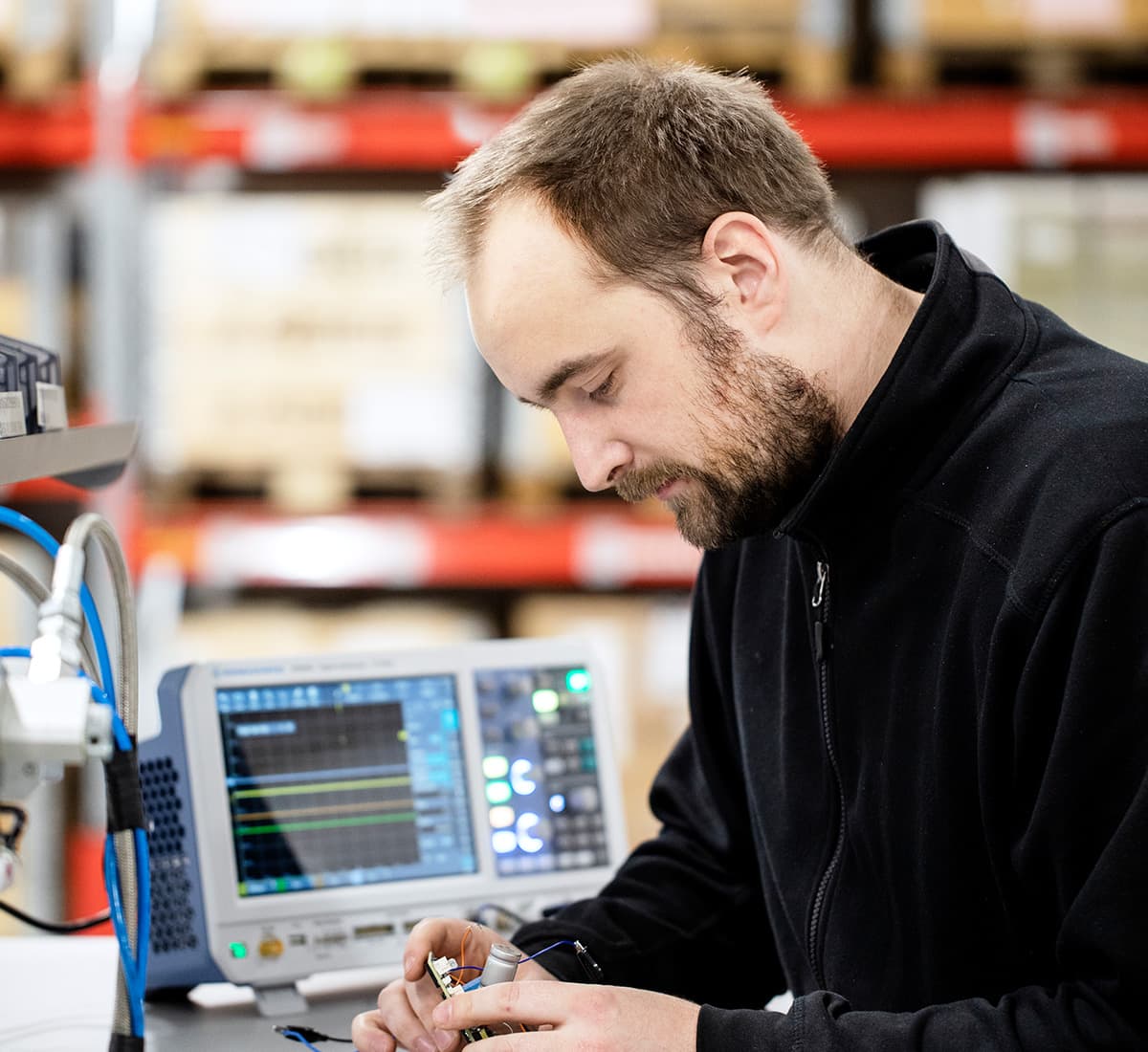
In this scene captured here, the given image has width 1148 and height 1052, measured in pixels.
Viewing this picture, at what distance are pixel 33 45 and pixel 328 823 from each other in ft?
7.95

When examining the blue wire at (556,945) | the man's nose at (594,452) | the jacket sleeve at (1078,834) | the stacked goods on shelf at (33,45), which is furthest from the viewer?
the stacked goods on shelf at (33,45)

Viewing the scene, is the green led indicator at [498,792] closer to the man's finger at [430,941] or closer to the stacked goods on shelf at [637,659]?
the man's finger at [430,941]

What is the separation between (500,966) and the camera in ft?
4.40

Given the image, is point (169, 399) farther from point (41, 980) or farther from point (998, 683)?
point (998, 683)

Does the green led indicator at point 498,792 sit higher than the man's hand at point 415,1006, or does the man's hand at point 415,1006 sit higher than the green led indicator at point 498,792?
the green led indicator at point 498,792

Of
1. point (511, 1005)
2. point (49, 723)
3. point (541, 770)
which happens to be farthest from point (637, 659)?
point (49, 723)

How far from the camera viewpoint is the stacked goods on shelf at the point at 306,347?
11.2 ft

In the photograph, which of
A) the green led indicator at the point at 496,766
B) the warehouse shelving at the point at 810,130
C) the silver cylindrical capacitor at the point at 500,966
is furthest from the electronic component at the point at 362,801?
the warehouse shelving at the point at 810,130

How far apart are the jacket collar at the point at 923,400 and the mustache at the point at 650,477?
11 cm

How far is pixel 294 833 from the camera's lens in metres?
1.76

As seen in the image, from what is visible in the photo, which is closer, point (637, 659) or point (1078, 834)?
point (1078, 834)

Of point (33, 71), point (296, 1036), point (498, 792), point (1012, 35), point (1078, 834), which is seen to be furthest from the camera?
point (33, 71)

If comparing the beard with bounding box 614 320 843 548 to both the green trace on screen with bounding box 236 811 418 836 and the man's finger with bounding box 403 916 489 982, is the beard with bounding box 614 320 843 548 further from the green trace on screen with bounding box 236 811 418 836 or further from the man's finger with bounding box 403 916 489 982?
the green trace on screen with bounding box 236 811 418 836

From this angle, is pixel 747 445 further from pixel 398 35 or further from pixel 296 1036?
pixel 398 35
